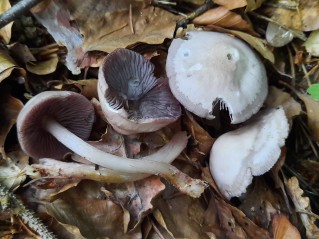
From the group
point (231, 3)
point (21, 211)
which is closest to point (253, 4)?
point (231, 3)

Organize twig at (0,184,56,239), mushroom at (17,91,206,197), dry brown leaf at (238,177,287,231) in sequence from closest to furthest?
twig at (0,184,56,239) < mushroom at (17,91,206,197) < dry brown leaf at (238,177,287,231)

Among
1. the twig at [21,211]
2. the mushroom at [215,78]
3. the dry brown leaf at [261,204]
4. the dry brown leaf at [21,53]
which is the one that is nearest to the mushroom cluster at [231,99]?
the mushroom at [215,78]

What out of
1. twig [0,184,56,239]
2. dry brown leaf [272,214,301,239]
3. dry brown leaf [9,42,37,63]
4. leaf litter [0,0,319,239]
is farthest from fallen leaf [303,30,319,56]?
twig [0,184,56,239]

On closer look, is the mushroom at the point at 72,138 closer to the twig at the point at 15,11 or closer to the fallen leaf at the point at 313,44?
the twig at the point at 15,11

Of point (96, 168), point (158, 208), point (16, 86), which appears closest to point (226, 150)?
point (158, 208)

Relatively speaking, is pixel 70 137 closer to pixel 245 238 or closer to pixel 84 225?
pixel 84 225

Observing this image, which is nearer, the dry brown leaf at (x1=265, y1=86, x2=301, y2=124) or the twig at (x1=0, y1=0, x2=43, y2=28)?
the twig at (x1=0, y1=0, x2=43, y2=28)

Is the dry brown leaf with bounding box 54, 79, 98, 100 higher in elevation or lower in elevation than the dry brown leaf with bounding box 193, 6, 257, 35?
lower

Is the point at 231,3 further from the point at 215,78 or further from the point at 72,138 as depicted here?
the point at 72,138

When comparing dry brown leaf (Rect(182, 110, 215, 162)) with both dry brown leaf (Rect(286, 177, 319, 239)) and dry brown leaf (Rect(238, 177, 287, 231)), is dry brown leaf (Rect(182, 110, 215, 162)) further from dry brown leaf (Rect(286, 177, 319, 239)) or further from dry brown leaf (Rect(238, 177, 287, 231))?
dry brown leaf (Rect(286, 177, 319, 239))
